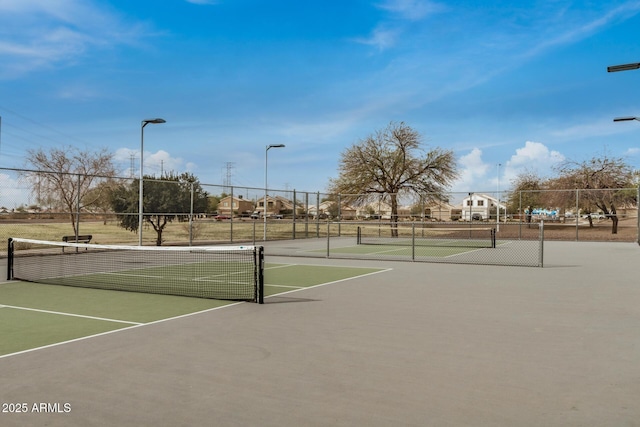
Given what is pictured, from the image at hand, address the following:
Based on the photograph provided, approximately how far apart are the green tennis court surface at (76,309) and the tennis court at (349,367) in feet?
0.79

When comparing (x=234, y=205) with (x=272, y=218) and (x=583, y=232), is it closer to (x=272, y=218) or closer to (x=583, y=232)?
(x=272, y=218)

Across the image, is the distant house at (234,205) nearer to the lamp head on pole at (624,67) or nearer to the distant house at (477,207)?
the distant house at (477,207)

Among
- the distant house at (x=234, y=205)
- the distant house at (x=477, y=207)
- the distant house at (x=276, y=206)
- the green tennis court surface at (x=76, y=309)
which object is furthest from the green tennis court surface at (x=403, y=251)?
the green tennis court surface at (x=76, y=309)

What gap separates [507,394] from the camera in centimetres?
472

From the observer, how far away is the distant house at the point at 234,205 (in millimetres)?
27391

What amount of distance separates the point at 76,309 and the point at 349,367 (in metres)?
5.32

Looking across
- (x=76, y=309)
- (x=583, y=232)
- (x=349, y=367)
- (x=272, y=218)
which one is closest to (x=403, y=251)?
(x=272, y=218)

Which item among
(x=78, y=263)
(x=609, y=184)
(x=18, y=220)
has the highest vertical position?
(x=609, y=184)

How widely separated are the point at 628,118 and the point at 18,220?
23415 millimetres

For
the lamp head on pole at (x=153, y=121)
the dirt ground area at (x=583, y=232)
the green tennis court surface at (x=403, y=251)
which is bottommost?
the green tennis court surface at (x=403, y=251)

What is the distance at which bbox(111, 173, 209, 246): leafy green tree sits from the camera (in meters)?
25.3

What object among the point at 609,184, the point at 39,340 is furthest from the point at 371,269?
the point at 609,184

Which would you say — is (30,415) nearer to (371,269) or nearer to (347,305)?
(347,305)

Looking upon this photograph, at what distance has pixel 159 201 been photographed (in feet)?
84.7
